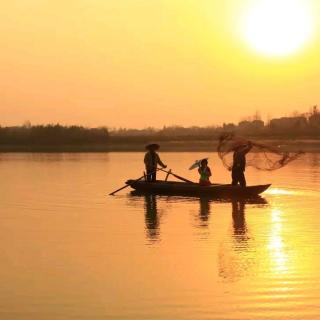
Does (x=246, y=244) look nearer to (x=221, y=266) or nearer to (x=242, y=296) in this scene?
(x=221, y=266)

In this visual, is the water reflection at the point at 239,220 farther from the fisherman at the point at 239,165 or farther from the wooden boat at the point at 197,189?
the fisherman at the point at 239,165

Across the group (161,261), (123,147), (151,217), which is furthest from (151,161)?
(123,147)

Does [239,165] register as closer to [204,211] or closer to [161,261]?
[204,211]

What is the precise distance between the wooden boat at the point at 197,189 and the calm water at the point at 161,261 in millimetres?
1367

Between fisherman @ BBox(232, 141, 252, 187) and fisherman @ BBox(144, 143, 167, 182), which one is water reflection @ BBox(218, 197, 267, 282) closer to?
fisherman @ BBox(232, 141, 252, 187)

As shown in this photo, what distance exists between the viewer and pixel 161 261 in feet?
35.4

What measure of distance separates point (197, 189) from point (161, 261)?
11.0 meters

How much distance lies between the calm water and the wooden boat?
137 cm

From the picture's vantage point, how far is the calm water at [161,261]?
8.10 m

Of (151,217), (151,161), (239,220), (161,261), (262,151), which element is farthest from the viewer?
(151,161)

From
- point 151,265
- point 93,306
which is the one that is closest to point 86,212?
point 151,265

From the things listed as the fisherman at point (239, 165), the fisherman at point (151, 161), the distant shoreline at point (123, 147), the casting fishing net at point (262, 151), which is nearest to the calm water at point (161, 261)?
the fisherman at point (239, 165)

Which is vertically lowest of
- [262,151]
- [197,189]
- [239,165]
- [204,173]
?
[197,189]

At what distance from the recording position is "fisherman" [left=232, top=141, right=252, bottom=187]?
21.7 meters
